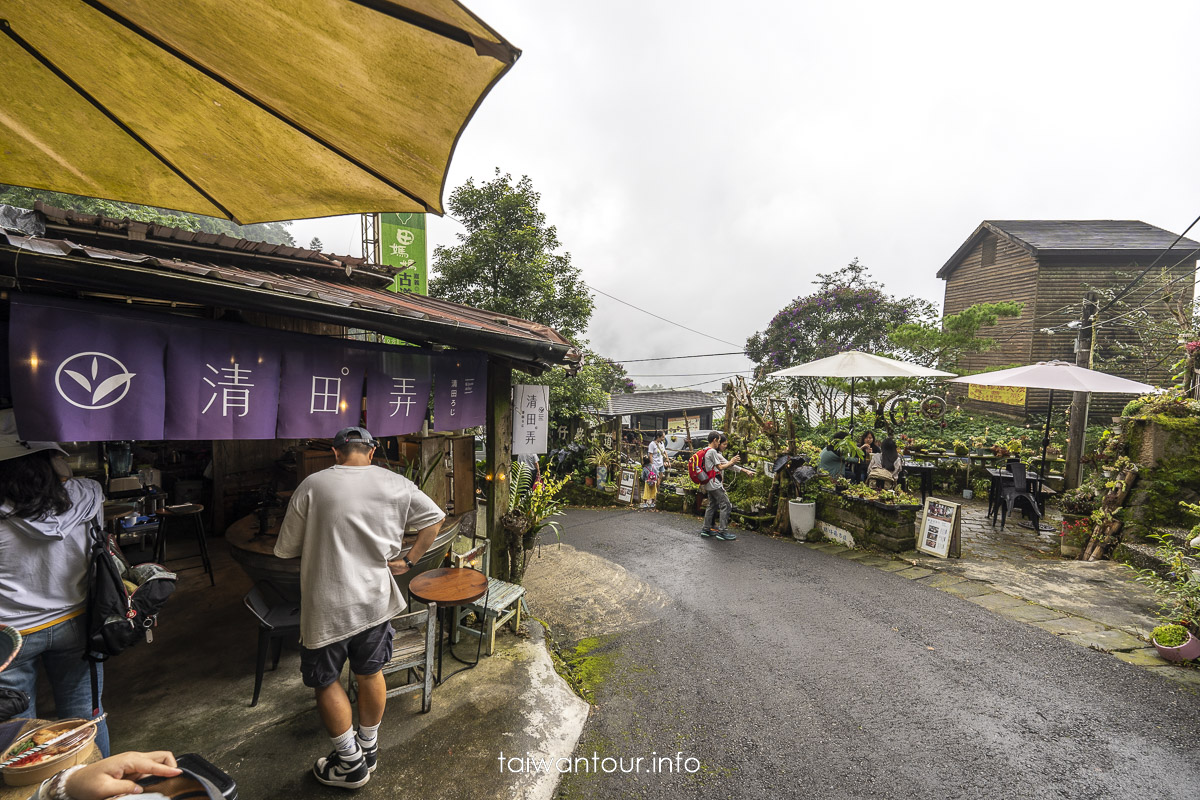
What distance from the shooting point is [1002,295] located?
60.5 feet

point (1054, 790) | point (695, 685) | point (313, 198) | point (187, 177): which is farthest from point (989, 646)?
point (187, 177)

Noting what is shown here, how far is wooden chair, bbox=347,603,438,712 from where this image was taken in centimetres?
367

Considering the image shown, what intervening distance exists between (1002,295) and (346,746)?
2429 centimetres

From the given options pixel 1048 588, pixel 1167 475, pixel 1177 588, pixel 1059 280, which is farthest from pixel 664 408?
pixel 1177 588

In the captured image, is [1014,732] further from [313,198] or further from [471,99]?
[313,198]

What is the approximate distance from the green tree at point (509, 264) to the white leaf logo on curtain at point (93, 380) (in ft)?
31.4

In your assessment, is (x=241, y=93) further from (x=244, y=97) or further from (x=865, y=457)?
(x=865, y=457)

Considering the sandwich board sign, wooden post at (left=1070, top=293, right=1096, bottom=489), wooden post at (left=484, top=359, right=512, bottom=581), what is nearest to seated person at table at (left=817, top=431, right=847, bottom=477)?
the sandwich board sign

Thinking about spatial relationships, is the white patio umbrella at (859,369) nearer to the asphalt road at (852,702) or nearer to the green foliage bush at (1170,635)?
the asphalt road at (852,702)

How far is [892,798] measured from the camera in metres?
3.10

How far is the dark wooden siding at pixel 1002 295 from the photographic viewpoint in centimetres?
1720

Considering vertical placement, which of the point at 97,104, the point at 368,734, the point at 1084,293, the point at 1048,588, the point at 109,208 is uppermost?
the point at 109,208

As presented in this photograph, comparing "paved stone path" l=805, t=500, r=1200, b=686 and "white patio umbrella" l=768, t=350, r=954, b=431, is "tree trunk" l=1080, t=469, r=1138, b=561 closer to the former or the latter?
"paved stone path" l=805, t=500, r=1200, b=686

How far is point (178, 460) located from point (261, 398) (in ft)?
24.3
